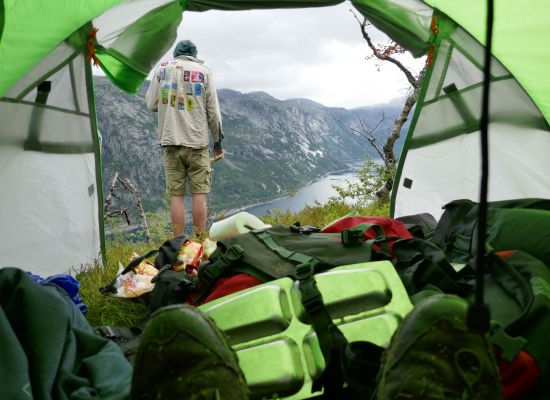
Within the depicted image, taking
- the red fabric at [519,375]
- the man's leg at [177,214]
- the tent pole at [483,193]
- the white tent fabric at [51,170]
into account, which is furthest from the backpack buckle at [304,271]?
the man's leg at [177,214]

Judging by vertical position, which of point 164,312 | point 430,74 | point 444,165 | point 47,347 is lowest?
point 47,347

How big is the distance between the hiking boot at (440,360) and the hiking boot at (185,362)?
45 centimetres

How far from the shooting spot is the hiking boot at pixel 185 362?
1.28 metres

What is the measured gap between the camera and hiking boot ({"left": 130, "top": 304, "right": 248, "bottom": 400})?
1.28 m

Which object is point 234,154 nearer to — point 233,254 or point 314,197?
point 314,197

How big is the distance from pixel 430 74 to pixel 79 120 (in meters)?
3.09

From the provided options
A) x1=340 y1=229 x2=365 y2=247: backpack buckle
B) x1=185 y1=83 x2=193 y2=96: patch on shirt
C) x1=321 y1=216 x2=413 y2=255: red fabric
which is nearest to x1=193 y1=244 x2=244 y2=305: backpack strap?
x1=340 y1=229 x2=365 y2=247: backpack buckle

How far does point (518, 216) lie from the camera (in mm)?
2564

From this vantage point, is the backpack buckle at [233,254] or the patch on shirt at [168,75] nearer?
the backpack buckle at [233,254]

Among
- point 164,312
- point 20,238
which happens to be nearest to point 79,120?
point 20,238

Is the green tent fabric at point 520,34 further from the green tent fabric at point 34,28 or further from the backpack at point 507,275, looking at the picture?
the green tent fabric at point 34,28

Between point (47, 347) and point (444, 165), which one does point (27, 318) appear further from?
point (444, 165)

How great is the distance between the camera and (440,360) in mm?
1271

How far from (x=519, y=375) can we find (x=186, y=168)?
3993 mm
